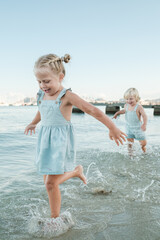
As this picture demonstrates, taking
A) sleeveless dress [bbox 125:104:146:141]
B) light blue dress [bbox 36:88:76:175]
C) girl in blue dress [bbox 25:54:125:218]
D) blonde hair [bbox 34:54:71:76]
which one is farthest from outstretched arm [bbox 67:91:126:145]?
sleeveless dress [bbox 125:104:146:141]

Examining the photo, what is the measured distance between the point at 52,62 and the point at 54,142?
0.75m

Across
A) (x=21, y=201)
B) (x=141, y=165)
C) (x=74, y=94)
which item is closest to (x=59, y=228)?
(x=21, y=201)

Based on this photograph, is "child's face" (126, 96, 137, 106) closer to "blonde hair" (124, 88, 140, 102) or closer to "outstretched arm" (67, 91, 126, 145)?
"blonde hair" (124, 88, 140, 102)

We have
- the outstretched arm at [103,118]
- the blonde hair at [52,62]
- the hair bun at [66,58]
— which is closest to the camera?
the outstretched arm at [103,118]

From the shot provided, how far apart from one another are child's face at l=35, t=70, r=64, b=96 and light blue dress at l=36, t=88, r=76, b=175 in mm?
82

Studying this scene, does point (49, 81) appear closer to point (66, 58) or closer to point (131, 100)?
point (66, 58)

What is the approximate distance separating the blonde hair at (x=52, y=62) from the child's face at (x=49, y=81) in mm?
46

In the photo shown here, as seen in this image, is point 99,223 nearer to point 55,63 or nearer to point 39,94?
point 39,94

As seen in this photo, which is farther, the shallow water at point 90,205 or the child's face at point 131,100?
the child's face at point 131,100

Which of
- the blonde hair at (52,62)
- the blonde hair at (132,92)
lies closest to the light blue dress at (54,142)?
the blonde hair at (52,62)

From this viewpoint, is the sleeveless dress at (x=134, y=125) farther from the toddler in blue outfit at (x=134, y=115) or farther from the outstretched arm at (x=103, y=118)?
the outstretched arm at (x=103, y=118)

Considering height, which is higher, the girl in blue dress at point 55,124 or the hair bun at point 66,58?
the hair bun at point 66,58

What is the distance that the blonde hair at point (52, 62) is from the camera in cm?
231

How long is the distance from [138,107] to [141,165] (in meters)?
1.76
